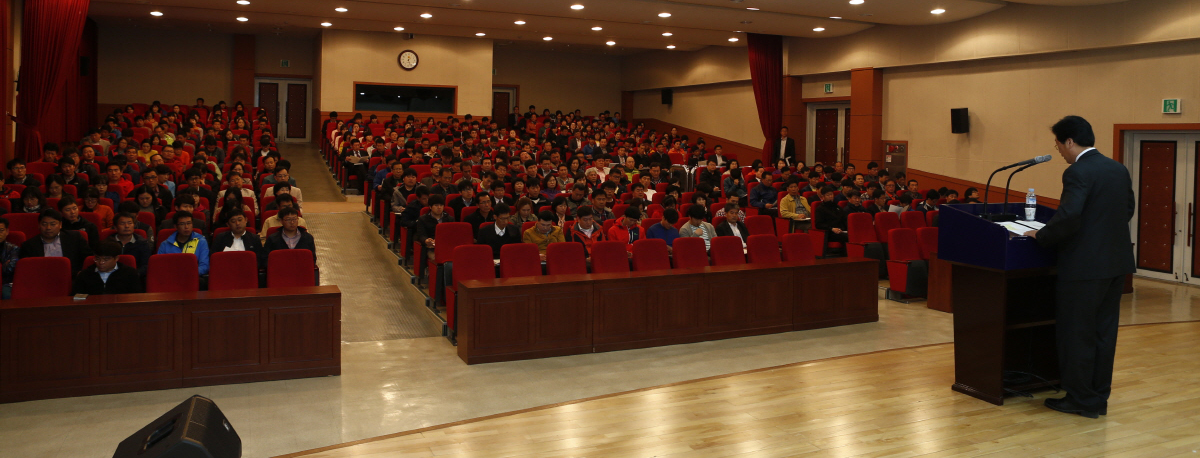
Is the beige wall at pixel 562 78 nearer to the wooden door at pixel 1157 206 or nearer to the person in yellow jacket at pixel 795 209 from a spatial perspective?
the person in yellow jacket at pixel 795 209

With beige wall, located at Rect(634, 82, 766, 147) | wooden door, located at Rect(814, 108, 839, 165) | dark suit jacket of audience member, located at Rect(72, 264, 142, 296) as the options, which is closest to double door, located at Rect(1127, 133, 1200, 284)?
Result: wooden door, located at Rect(814, 108, 839, 165)

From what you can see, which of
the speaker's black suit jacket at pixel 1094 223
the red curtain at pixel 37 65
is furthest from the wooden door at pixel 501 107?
the speaker's black suit jacket at pixel 1094 223

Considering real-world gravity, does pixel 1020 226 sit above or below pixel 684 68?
below

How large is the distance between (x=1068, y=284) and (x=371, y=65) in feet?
48.2

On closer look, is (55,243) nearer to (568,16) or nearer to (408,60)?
(568,16)

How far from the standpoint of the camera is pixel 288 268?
18.0 ft

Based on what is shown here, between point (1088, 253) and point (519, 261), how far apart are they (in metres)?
3.61

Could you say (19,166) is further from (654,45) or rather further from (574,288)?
(654,45)

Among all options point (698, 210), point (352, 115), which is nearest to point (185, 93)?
point (352, 115)

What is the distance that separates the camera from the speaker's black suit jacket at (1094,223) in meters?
3.70

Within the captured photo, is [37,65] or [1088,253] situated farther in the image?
[37,65]

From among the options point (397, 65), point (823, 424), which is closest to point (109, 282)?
point (823, 424)

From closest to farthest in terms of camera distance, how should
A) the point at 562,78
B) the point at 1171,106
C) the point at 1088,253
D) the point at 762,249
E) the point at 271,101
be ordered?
1. the point at 1088,253
2. the point at 762,249
3. the point at 1171,106
4. the point at 271,101
5. the point at 562,78

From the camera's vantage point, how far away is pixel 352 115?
643 inches
